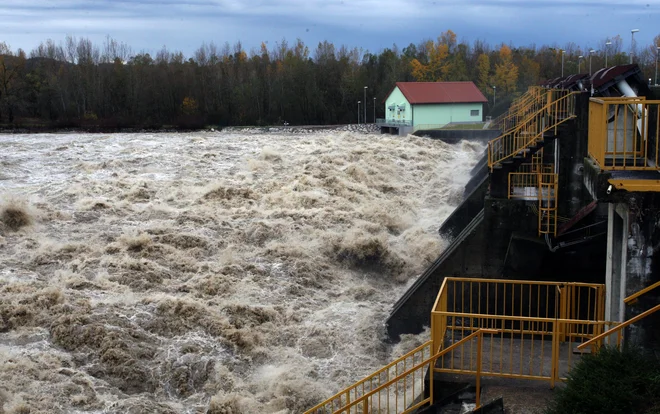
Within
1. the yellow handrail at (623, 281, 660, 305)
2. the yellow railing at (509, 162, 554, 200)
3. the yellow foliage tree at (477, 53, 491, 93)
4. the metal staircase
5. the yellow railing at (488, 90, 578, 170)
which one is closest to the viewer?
the yellow handrail at (623, 281, 660, 305)

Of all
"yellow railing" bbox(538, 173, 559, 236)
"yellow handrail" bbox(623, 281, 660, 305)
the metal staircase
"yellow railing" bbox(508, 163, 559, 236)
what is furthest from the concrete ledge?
"yellow handrail" bbox(623, 281, 660, 305)

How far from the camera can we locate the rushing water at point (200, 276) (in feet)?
35.5

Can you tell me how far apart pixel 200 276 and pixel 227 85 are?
61.6m

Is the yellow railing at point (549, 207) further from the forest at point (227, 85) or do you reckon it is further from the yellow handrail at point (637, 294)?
the forest at point (227, 85)

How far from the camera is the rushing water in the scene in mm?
10812

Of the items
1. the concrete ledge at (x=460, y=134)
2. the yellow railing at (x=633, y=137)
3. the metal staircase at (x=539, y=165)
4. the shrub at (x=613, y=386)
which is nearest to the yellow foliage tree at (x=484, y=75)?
the concrete ledge at (x=460, y=134)

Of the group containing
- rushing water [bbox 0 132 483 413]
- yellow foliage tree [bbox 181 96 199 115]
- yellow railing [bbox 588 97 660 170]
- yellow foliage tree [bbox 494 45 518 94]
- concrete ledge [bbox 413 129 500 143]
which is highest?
yellow foliage tree [bbox 494 45 518 94]

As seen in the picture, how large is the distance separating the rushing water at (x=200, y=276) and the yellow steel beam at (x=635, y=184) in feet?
20.1

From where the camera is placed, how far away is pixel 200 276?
1507 centimetres

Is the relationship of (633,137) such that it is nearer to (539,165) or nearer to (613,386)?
(613,386)

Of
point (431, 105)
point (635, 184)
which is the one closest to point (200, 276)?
point (635, 184)

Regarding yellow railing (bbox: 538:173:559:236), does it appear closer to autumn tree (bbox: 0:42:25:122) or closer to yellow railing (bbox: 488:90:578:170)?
yellow railing (bbox: 488:90:578:170)

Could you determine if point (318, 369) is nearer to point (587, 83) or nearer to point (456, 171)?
point (587, 83)

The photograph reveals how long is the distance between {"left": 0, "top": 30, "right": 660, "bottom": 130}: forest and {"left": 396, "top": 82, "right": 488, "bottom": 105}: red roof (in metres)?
6.54
